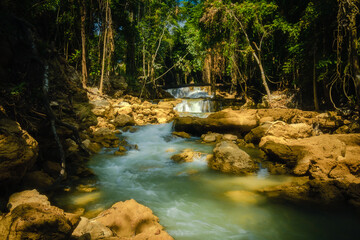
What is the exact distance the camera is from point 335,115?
289 inches

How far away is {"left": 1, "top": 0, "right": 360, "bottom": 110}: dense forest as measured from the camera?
6465 millimetres

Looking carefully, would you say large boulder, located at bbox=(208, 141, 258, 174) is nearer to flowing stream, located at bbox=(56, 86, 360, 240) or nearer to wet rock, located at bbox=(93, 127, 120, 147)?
flowing stream, located at bbox=(56, 86, 360, 240)

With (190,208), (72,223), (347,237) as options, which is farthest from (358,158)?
(72,223)

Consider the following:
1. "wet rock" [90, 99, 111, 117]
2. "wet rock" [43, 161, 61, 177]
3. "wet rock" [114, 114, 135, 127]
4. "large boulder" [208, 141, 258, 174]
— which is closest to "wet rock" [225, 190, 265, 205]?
"large boulder" [208, 141, 258, 174]

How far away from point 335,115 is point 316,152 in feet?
12.8

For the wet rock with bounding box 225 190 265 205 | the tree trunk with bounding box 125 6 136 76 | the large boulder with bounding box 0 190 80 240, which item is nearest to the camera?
the large boulder with bounding box 0 190 80 240

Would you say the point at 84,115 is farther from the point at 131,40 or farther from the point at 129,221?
the point at 131,40

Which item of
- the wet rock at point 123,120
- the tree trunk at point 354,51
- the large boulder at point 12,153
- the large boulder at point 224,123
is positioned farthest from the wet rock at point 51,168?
the tree trunk at point 354,51

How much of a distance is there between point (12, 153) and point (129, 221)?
6.16 ft

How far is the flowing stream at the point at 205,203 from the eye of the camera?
121 inches

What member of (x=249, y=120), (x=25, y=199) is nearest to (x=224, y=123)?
(x=249, y=120)

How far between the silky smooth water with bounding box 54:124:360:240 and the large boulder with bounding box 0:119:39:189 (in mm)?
1146

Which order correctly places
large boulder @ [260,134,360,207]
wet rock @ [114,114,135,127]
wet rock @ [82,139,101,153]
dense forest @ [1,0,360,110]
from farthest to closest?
wet rock @ [114,114,135,127]
dense forest @ [1,0,360,110]
wet rock @ [82,139,101,153]
large boulder @ [260,134,360,207]

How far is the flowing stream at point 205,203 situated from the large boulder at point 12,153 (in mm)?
993
